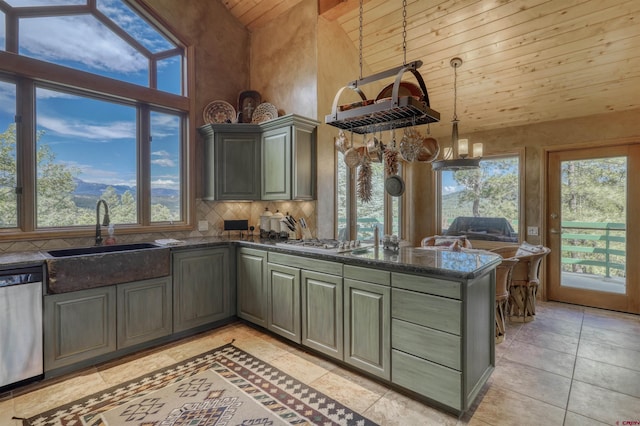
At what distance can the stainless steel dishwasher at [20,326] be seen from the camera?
7.26ft

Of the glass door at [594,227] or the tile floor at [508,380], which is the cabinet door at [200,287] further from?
the glass door at [594,227]

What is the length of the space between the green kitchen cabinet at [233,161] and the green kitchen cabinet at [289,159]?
12 cm

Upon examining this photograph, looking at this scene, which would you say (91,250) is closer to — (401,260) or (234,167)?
(234,167)

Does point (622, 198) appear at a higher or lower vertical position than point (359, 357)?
higher

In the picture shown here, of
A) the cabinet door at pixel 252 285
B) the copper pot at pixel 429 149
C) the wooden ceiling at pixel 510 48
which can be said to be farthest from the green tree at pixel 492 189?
the cabinet door at pixel 252 285

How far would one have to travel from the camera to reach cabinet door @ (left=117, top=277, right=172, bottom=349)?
2.76m

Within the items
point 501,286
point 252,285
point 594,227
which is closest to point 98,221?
point 252,285

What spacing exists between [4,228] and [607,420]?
4.67 metres

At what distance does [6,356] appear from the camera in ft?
7.32

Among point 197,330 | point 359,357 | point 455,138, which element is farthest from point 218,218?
point 455,138

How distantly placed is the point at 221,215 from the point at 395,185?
7.68 feet

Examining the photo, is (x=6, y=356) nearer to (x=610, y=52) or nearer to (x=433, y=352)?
(x=433, y=352)

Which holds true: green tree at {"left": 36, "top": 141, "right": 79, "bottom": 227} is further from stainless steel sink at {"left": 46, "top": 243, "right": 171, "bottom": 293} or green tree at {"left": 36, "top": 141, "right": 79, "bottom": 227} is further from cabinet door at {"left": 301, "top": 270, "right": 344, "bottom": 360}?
cabinet door at {"left": 301, "top": 270, "right": 344, "bottom": 360}

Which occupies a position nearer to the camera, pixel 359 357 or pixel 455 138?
pixel 359 357
